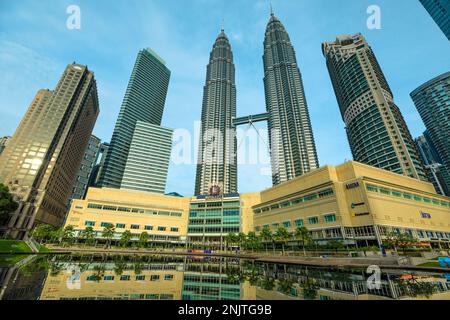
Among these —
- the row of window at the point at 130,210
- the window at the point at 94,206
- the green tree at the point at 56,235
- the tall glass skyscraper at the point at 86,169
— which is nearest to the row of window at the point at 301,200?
the row of window at the point at 130,210

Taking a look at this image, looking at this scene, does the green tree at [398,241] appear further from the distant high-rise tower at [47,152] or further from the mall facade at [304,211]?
the distant high-rise tower at [47,152]

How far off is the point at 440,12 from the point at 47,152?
739 ft

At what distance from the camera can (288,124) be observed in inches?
6781

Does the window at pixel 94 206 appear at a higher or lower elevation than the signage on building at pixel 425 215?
higher

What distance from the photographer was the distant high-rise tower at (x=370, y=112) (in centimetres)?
9850

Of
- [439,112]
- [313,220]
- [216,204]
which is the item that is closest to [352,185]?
[313,220]

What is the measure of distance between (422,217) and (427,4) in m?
145

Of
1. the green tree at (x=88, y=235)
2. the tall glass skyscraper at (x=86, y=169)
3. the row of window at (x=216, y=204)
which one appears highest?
the tall glass skyscraper at (x=86, y=169)

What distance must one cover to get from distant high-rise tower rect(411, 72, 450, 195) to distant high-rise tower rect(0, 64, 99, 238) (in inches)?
9358

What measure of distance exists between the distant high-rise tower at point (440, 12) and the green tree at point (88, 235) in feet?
667

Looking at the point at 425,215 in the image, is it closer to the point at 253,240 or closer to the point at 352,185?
the point at 352,185

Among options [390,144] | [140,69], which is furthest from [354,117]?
[140,69]

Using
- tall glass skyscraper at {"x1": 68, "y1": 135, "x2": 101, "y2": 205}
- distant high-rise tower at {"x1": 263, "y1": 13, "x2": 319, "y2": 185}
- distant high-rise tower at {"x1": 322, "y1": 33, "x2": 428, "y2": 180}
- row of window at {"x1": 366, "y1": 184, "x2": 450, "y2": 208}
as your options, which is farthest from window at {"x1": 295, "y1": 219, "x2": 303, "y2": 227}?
tall glass skyscraper at {"x1": 68, "y1": 135, "x2": 101, "y2": 205}
